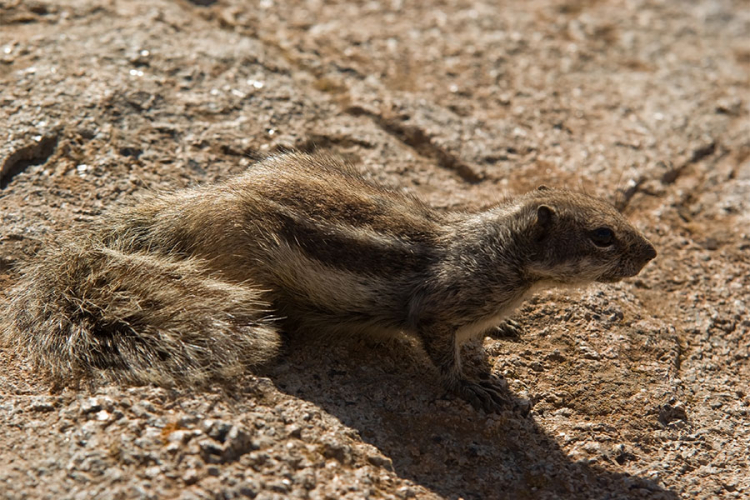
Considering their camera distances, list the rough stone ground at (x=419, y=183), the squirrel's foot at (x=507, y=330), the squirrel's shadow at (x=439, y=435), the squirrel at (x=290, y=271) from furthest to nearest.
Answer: the squirrel's foot at (x=507, y=330), the squirrel at (x=290, y=271), the squirrel's shadow at (x=439, y=435), the rough stone ground at (x=419, y=183)

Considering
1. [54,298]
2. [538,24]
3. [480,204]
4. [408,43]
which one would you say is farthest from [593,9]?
[54,298]

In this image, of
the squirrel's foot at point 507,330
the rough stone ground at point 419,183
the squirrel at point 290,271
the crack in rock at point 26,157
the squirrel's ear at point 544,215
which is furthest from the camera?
the crack in rock at point 26,157

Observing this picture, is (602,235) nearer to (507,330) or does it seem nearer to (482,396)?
(507,330)

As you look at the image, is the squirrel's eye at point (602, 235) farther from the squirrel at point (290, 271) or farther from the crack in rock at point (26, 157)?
the crack in rock at point (26, 157)

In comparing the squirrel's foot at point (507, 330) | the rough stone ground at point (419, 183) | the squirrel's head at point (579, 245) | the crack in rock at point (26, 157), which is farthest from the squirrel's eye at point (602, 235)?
the crack in rock at point (26, 157)

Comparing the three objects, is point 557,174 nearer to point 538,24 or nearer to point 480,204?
point 480,204

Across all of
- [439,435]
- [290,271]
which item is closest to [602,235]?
[439,435]
